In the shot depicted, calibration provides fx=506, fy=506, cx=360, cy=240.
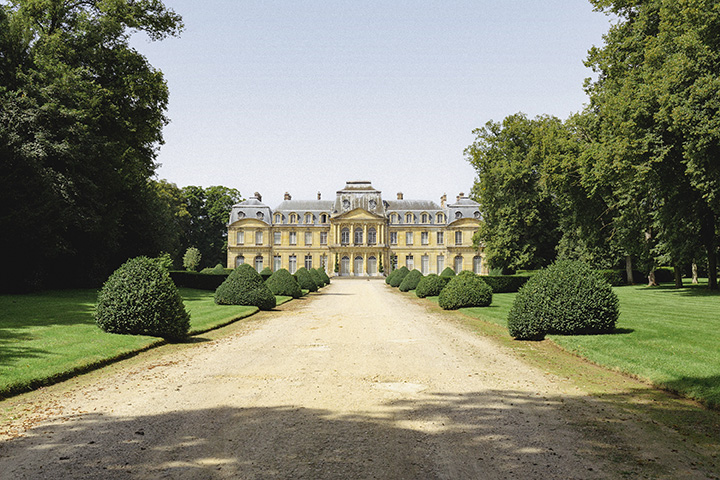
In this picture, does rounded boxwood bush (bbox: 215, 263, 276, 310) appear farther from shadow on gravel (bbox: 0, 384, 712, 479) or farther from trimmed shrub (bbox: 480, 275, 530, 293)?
trimmed shrub (bbox: 480, 275, 530, 293)

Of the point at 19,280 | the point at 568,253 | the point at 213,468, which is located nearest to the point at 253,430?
the point at 213,468

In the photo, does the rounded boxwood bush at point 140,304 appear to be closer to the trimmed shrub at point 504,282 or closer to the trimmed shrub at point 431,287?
the trimmed shrub at point 431,287

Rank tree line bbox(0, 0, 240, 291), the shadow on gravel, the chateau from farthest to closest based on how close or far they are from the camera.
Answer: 1. the chateau
2. tree line bbox(0, 0, 240, 291)
3. the shadow on gravel

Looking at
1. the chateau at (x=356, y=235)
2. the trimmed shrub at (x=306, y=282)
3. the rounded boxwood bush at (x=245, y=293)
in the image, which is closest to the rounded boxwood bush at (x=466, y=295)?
the rounded boxwood bush at (x=245, y=293)

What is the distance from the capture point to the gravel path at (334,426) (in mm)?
4102

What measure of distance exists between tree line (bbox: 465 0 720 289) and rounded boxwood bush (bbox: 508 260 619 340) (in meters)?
10.5

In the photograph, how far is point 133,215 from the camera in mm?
31750

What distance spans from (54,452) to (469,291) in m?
16.6

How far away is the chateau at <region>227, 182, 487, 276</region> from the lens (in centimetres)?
7275

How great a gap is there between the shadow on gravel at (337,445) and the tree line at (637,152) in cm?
1717

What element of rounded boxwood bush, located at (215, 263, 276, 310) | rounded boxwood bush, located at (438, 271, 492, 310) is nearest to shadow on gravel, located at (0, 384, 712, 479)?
rounded boxwood bush, located at (438, 271, 492, 310)

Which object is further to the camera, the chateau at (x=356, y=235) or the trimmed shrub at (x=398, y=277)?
the chateau at (x=356, y=235)

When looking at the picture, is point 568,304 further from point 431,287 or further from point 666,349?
point 431,287

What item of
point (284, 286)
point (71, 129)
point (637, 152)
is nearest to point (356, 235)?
point (284, 286)
